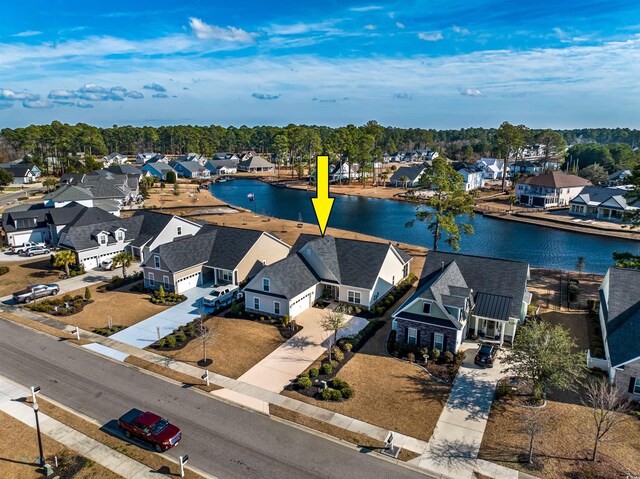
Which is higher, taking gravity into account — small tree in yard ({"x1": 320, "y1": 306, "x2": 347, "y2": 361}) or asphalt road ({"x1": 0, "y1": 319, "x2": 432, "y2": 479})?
small tree in yard ({"x1": 320, "y1": 306, "x2": 347, "y2": 361})

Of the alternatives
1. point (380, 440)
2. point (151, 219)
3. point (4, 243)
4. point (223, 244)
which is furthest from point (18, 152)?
point (380, 440)

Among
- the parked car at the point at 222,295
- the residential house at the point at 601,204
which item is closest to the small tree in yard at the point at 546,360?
the parked car at the point at 222,295

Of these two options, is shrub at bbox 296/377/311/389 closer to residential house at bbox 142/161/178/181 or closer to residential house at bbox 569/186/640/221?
residential house at bbox 569/186/640/221

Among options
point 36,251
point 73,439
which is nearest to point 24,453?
point 73,439

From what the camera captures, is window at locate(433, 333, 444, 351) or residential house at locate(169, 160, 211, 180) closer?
window at locate(433, 333, 444, 351)

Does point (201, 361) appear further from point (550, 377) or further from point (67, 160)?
point (67, 160)

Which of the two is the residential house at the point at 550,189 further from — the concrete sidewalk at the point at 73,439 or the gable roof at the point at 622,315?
the concrete sidewalk at the point at 73,439

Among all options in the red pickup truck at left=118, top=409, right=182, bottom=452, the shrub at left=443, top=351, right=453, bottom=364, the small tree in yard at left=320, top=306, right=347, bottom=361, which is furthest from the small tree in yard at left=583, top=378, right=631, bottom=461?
the red pickup truck at left=118, top=409, right=182, bottom=452
